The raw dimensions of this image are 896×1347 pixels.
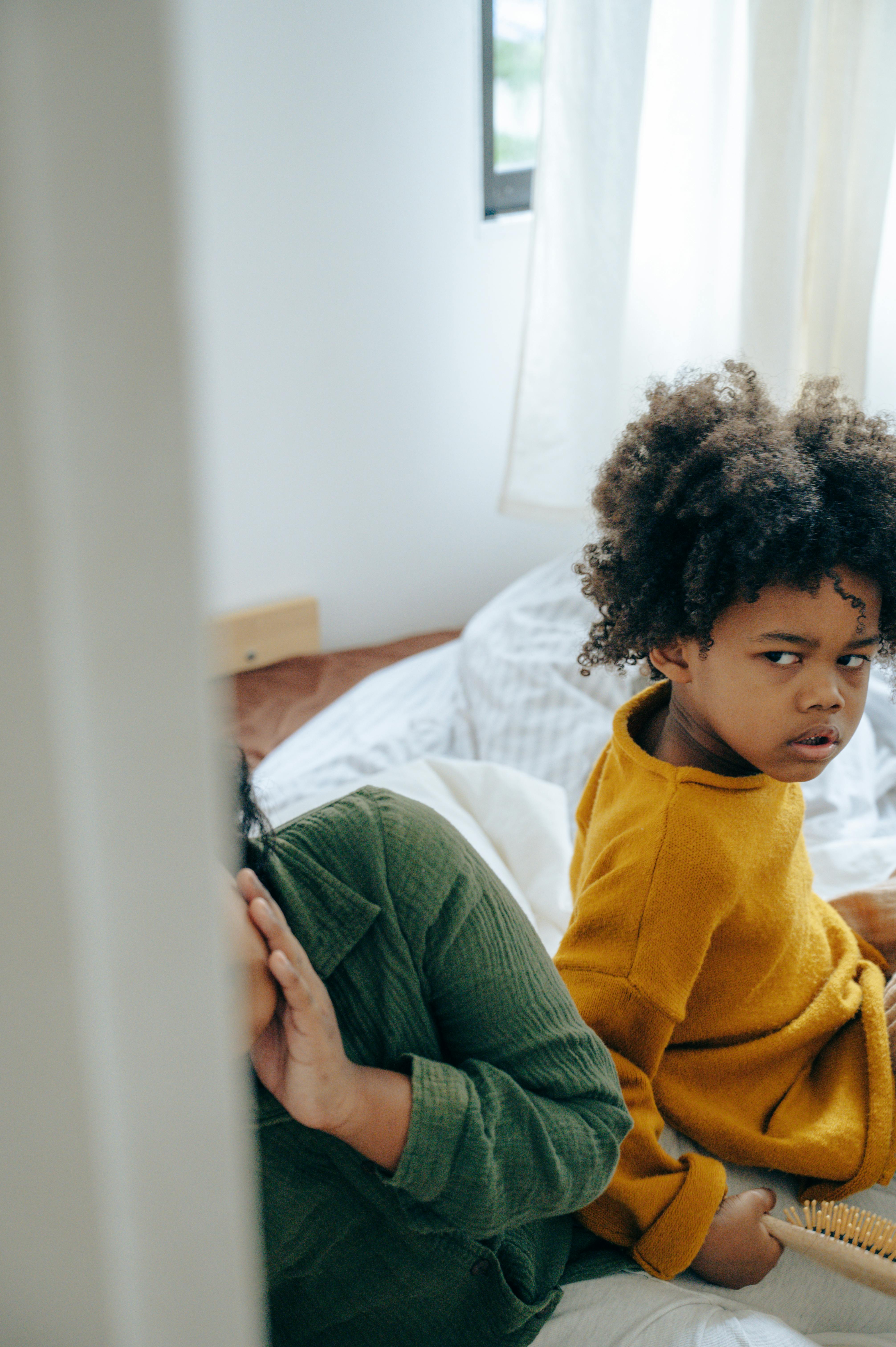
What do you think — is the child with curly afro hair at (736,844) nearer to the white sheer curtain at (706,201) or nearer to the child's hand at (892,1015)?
the child's hand at (892,1015)

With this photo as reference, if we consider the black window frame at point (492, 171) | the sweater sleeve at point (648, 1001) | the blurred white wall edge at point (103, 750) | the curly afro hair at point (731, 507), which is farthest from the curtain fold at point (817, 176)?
the blurred white wall edge at point (103, 750)

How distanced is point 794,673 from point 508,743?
0.81 m

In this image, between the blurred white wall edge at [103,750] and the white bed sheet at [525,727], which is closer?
the blurred white wall edge at [103,750]

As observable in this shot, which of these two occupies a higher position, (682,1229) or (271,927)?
(271,927)

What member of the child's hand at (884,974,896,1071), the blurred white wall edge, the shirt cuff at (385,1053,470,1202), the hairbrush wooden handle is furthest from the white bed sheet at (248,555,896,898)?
the blurred white wall edge

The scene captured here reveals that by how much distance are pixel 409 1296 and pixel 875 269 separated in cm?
168

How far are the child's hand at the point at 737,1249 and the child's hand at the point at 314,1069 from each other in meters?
0.32

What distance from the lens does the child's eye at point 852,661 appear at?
0.79 metres

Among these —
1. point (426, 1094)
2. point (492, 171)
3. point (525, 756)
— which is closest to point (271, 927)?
point (426, 1094)

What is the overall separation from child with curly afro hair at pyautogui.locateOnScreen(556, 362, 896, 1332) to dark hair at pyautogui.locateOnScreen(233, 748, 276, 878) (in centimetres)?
30

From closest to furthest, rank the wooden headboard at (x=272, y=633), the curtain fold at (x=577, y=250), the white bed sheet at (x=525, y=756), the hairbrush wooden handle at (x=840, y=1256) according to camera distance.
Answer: the hairbrush wooden handle at (x=840, y=1256), the white bed sheet at (x=525, y=756), the curtain fold at (x=577, y=250), the wooden headboard at (x=272, y=633)

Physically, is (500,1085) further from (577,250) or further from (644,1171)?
(577,250)

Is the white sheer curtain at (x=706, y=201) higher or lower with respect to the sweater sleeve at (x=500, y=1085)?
higher

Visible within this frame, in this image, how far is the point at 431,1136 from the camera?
55 centimetres
